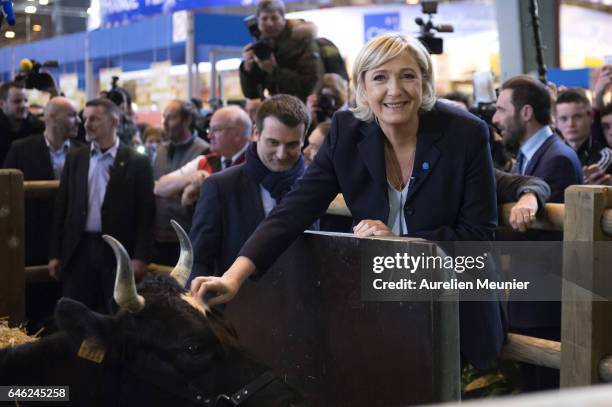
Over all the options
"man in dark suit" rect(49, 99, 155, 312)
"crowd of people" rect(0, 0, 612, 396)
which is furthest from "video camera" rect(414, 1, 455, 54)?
"man in dark suit" rect(49, 99, 155, 312)

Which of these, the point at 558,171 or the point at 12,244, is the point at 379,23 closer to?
the point at 12,244

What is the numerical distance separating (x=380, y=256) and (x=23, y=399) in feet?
4.36

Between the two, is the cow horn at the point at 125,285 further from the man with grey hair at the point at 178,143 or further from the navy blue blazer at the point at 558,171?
the man with grey hair at the point at 178,143

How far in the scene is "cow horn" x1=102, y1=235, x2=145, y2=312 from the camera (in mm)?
2994

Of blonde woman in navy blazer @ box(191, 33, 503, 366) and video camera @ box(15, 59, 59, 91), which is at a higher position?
video camera @ box(15, 59, 59, 91)

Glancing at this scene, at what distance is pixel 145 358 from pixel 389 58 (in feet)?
4.42

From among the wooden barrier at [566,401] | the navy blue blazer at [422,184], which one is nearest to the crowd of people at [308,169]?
the navy blue blazer at [422,184]

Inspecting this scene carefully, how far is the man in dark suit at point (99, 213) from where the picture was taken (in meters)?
6.62

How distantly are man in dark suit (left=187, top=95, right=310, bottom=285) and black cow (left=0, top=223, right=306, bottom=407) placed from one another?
95 cm

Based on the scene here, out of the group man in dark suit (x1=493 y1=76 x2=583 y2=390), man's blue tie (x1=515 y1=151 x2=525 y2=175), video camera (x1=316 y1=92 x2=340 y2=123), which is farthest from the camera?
video camera (x1=316 y1=92 x2=340 y2=123)

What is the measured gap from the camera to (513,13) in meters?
8.66

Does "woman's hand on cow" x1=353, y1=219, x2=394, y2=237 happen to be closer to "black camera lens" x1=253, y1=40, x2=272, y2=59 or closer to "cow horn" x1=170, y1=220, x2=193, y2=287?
"cow horn" x1=170, y1=220, x2=193, y2=287

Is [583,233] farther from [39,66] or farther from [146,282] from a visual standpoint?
[39,66]

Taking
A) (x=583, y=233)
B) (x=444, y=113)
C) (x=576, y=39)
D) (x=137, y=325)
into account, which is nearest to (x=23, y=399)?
(x=137, y=325)
